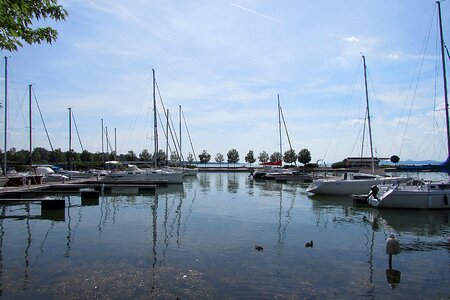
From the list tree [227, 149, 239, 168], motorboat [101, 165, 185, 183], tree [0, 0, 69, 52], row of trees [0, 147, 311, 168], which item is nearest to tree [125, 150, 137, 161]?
row of trees [0, 147, 311, 168]

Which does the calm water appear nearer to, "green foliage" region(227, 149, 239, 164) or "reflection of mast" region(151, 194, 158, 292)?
"reflection of mast" region(151, 194, 158, 292)

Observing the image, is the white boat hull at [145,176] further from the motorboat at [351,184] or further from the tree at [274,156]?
the tree at [274,156]

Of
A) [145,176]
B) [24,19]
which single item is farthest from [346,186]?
[24,19]

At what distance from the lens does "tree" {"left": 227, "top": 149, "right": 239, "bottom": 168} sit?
140675 millimetres

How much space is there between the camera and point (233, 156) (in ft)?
463

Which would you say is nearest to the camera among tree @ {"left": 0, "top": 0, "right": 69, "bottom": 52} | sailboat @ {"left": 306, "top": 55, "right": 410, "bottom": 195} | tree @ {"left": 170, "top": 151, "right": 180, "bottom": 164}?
tree @ {"left": 0, "top": 0, "right": 69, "bottom": 52}

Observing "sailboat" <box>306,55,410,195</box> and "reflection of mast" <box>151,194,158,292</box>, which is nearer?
"reflection of mast" <box>151,194,158,292</box>

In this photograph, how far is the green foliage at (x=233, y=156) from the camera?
141 meters

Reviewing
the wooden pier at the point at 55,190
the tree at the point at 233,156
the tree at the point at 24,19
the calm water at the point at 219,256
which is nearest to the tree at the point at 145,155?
the tree at the point at 233,156

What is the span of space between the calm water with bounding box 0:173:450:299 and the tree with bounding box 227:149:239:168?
11577 centimetres

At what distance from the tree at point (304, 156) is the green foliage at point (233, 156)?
3286 cm

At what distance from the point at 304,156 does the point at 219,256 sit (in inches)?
4044

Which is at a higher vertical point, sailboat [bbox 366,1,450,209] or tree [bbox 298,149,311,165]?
tree [bbox 298,149,311,165]

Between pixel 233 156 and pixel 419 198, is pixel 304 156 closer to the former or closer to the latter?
pixel 233 156
